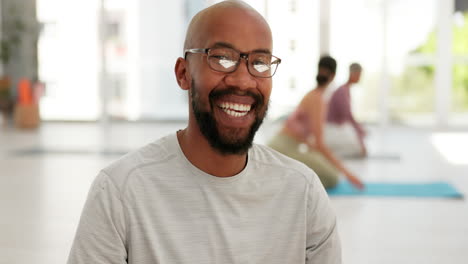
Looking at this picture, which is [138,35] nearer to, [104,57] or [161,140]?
[104,57]

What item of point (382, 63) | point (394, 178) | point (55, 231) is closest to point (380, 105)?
point (382, 63)

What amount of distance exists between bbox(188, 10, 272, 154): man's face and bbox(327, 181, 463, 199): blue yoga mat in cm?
369

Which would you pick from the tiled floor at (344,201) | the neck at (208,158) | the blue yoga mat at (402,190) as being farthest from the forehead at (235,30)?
the blue yoga mat at (402,190)

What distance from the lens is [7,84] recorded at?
1124cm

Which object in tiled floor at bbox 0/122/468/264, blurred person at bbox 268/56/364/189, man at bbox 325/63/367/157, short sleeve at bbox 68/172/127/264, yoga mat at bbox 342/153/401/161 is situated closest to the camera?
short sleeve at bbox 68/172/127/264

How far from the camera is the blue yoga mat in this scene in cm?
492

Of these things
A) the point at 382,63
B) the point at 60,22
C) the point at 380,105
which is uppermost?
the point at 60,22

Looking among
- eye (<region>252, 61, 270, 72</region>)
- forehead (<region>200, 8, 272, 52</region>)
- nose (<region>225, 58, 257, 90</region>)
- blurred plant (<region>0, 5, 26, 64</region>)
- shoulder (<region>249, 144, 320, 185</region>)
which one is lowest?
shoulder (<region>249, 144, 320, 185</region>)

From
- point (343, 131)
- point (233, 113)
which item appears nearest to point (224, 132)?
point (233, 113)

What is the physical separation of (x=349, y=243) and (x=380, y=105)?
15.5 feet

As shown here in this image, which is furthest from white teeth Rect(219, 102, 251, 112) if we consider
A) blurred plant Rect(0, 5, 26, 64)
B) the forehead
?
blurred plant Rect(0, 5, 26, 64)

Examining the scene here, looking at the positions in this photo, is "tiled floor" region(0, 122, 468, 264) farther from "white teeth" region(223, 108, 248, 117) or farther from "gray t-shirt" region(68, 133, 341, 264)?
"white teeth" region(223, 108, 248, 117)

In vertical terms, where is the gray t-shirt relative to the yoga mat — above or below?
above

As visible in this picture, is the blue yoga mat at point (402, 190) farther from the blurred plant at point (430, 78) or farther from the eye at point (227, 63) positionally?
the blurred plant at point (430, 78)
